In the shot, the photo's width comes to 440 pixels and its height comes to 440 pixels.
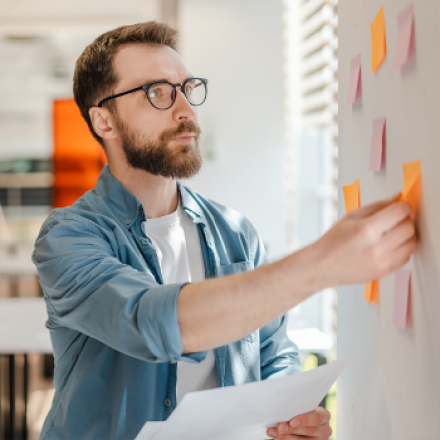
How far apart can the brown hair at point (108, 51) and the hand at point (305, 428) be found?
0.89 metres

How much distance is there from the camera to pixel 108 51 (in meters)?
1.31

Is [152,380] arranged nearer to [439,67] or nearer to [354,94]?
[354,94]

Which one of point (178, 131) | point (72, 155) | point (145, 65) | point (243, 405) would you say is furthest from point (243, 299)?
point (72, 155)

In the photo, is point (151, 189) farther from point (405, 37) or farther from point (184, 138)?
point (405, 37)

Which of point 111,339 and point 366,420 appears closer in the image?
point 111,339

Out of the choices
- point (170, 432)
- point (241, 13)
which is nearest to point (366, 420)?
point (170, 432)

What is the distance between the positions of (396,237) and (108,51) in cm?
100

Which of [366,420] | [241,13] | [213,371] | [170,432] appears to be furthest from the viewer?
[241,13]

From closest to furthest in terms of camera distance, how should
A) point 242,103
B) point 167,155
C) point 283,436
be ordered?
point 283,436 < point 167,155 < point 242,103

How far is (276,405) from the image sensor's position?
73 centimetres

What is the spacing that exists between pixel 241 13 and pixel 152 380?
243cm

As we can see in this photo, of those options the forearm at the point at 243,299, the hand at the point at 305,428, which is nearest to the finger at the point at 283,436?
the hand at the point at 305,428

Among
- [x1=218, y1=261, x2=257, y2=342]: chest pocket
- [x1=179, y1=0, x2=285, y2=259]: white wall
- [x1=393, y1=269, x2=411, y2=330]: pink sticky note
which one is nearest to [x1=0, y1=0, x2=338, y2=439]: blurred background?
[x1=179, y1=0, x2=285, y2=259]: white wall

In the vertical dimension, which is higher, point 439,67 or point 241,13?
point 241,13
